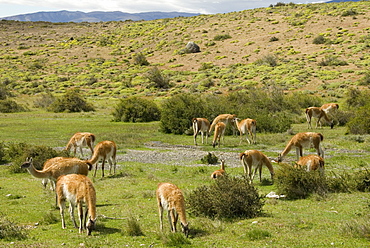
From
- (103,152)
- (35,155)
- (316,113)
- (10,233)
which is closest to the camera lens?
(10,233)

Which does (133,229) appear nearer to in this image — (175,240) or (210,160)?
(175,240)

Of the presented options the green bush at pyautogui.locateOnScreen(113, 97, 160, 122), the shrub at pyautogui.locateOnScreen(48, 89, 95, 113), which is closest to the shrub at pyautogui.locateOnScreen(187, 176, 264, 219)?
the green bush at pyautogui.locateOnScreen(113, 97, 160, 122)

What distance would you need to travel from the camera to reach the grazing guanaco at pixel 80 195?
8.75 meters

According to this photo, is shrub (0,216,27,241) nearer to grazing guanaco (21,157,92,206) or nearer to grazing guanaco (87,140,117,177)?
grazing guanaco (21,157,92,206)

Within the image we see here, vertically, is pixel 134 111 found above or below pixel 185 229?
below

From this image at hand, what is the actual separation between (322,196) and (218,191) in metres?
3.64

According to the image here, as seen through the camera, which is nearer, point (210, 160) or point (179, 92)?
point (210, 160)

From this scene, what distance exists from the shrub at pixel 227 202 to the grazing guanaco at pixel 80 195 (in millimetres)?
3111

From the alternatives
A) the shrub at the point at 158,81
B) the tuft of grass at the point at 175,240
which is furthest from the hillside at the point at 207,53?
the tuft of grass at the point at 175,240

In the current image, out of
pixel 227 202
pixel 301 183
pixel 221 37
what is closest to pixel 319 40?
pixel 221 37

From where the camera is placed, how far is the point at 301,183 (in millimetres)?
12844

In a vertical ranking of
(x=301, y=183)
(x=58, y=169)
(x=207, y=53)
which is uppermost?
(x=207, y=53)

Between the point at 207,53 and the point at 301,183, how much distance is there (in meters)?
76.8

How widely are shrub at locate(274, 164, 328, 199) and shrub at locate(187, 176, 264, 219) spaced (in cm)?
224
